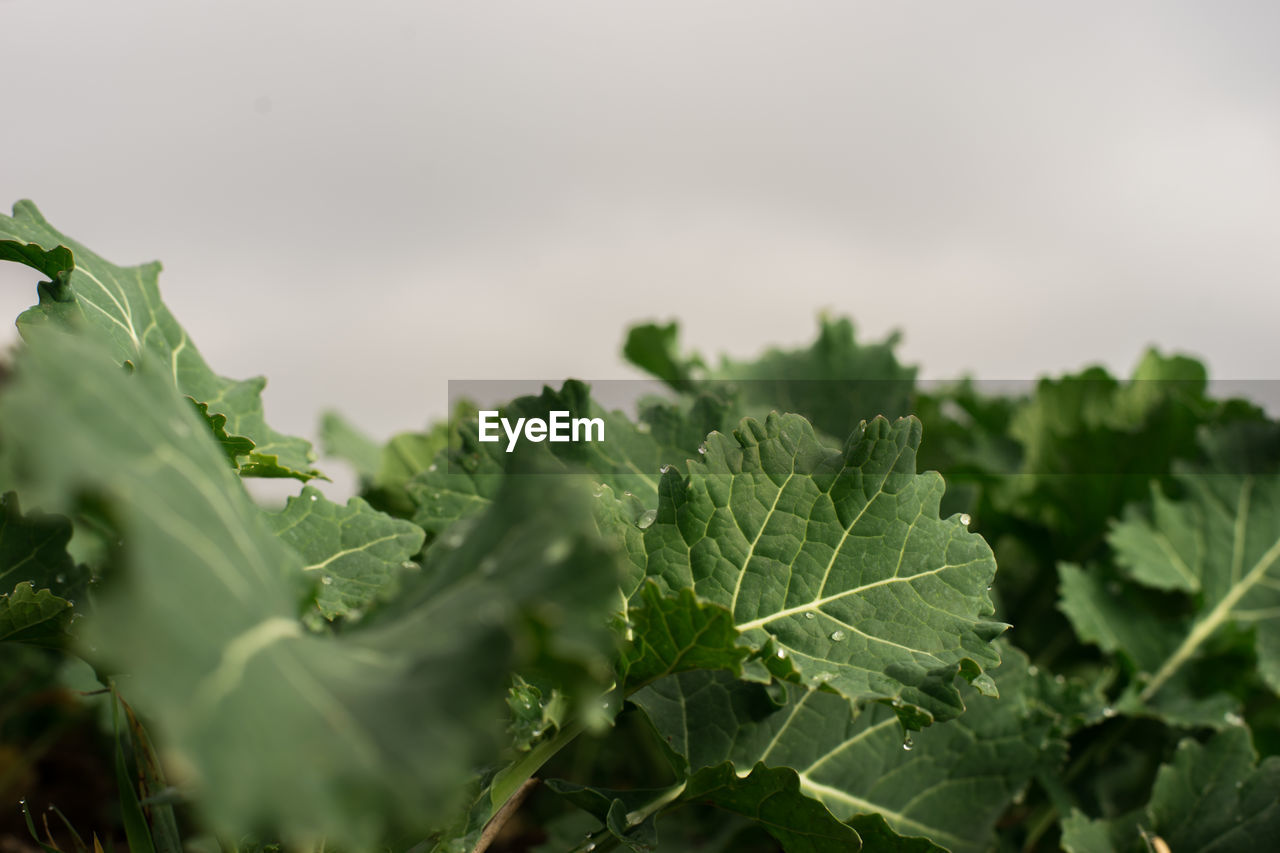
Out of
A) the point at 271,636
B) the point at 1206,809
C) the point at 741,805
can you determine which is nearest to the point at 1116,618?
the point at 1206,809

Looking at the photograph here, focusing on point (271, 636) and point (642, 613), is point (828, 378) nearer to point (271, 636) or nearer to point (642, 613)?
point (642, 613)

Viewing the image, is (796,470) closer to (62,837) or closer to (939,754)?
(939,754)

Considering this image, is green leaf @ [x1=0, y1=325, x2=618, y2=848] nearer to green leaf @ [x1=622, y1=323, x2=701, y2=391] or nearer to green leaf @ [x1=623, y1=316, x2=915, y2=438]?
green leaf @ [x1=623, y1=316, x2=915, y2=438]

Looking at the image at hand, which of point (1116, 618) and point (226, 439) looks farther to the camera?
point (1116, 618)

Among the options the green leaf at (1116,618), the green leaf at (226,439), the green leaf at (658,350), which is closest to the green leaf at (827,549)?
the green leaf at (226,439)

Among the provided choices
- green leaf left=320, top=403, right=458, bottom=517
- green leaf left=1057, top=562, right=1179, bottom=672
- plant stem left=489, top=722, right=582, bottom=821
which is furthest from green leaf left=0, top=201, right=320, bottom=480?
green leaf left=1057, top=562, right=1179, bottom=672

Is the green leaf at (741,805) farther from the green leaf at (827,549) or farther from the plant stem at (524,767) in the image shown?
the green leaf at (827,549)

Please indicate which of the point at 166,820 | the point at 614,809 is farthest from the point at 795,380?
the point at 166,820

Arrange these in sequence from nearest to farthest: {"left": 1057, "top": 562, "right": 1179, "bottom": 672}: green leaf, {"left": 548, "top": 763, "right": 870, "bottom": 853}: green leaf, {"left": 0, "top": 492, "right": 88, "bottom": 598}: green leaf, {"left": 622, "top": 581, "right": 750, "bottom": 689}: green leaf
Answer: {"left": 622, "top": 581, "right": 750, "bottom": 689}: green leaf < {"left": 548, "top": 763, "right": 870, "bottom": 853}: green leaf < {"left": 0, "top": 492, "right": 88, "bottom": 598}: green leaf < {"left": 1057, "top": 562, "right": 1179, "bottom": 672}: green leaf
